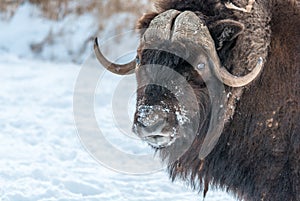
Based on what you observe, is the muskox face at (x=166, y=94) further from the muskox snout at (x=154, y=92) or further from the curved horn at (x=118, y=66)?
the curved horn at (x=118, y=66)

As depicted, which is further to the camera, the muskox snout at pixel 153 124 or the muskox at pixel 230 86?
the muskox at pixel 230 86

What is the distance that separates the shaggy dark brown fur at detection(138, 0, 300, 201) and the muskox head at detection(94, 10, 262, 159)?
81 millimetres

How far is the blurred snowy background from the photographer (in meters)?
4.55

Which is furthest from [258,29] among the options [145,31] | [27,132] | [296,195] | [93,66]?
[93,66]

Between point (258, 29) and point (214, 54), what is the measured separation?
286 millimetres

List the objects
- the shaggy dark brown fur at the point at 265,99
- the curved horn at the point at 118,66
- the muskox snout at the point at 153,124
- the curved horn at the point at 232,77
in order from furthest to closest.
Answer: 1. the curved horn at the point at 118,66
2. the shaggy dark brown fur at the point at 265,99
3. the curved horn at the point at 232,77
4. the muskox snout at the point at 153,124

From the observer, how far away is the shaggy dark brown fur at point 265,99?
323 centimetres

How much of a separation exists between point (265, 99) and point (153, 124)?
2.22ft

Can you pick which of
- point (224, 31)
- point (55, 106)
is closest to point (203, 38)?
point (224, 31)

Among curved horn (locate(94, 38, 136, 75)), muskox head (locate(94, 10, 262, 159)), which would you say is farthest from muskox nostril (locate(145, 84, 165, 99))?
curved horn (locate(94, 38, 136, 75))

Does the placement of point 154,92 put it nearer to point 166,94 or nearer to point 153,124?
point 166,94

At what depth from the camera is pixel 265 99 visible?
3.29m

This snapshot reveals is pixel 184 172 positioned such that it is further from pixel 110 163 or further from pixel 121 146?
pixel 121 146

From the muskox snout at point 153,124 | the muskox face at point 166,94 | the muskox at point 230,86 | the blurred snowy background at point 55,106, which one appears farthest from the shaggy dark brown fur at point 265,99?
the blurred snowy background at point 55,106
